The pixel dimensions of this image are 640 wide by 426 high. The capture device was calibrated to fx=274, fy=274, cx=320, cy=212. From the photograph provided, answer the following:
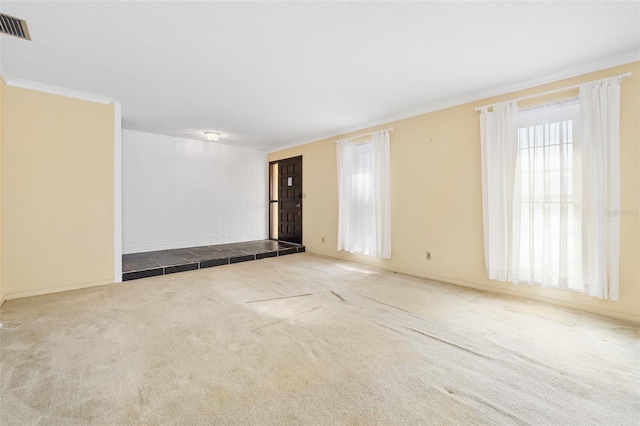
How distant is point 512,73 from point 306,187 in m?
4.14

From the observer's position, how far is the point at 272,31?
221cm

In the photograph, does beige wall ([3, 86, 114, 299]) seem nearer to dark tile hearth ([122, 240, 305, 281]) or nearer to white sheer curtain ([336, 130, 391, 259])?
dark tile hearth ([122, 240, 305, 281])

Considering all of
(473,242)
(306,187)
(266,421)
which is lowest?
(266,421)

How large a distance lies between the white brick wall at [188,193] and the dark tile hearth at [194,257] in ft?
1.09

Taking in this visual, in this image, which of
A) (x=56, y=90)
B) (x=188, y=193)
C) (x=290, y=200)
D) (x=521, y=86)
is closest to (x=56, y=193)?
(x=56, y=90)

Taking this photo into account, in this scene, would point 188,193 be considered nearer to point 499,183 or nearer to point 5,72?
point 5,72

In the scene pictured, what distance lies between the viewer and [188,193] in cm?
596

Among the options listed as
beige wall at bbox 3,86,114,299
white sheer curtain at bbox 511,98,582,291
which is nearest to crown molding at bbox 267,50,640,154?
white sheer curtain at bbox 511,98,582,291

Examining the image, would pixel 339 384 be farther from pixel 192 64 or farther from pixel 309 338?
pixel 192 64

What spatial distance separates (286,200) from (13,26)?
5.11 meters

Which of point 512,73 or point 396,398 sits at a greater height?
point 512,73

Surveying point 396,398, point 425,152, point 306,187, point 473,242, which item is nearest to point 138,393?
point 396,398

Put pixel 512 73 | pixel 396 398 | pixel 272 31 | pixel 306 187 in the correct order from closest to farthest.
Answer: pixel 396 398, pixel 272 31, pixel 512 73, pixel 306 187

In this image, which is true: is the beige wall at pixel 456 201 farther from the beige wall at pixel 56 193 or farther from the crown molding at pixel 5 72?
the crown molding at pixel 5 72
